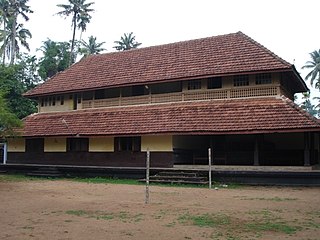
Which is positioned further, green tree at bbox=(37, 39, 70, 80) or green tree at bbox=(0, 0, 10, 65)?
green tree at bbox=(0, 0, 10, 65)

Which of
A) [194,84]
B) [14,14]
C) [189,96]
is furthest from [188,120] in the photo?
[14,14]

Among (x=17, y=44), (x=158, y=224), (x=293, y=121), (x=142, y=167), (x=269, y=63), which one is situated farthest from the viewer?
(x=17, y=44)

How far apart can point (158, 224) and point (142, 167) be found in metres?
10.8

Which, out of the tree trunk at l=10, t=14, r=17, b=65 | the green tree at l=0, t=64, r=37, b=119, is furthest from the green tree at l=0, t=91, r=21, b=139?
the tree trunk at l=10, t=14, r=17, b=65

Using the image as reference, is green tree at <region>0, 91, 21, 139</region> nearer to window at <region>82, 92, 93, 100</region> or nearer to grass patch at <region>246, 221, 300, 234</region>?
window at <region>82, 92, 93, 100</region>

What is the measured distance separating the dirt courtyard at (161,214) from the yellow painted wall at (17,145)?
371 inches

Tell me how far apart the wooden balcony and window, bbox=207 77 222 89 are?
386mm

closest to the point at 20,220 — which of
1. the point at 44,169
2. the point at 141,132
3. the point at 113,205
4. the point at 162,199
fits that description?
the point at 113,205

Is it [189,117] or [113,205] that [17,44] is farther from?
[113,205]

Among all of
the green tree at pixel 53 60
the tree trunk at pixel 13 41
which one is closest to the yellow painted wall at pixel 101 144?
the green tree at pixel 53 60

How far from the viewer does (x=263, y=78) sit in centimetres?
1731

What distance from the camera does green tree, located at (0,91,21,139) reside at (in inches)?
627

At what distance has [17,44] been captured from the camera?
144 feet

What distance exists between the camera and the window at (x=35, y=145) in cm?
2192
